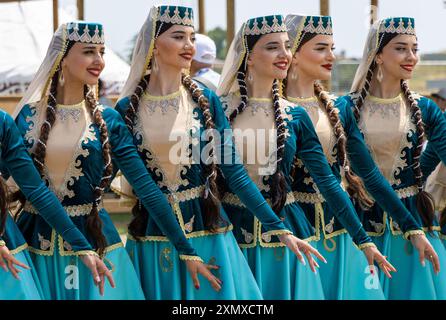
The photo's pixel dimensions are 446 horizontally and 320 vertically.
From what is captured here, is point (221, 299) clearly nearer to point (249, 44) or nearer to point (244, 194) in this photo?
point (244, 194)

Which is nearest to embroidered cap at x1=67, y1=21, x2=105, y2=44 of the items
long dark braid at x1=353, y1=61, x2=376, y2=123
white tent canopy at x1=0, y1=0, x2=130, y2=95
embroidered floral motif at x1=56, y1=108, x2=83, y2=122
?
embroidered floral motif at x1=56, y1=108, x2=83, y2=122

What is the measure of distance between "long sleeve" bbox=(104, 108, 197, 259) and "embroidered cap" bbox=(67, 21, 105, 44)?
323 millimetres

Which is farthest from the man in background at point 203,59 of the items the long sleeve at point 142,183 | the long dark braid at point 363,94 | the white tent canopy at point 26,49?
the white tent canopy at point 26,49

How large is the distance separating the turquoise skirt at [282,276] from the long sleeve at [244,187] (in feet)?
1.06

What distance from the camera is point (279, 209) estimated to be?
5.21 meters

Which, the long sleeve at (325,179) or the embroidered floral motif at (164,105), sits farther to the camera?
the long sleeve at (325,179)

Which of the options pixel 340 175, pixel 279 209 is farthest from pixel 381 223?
pixel 279 209

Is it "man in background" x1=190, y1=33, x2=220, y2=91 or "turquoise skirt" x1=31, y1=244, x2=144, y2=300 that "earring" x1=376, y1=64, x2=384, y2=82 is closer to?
"man in background" x1=190, y1=33, x2=220, y2=91

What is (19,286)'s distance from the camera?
451 centimetres

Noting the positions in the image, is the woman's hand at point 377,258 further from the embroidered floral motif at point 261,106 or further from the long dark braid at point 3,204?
the long dark braid at point 3,204

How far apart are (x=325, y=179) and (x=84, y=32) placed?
1247mm

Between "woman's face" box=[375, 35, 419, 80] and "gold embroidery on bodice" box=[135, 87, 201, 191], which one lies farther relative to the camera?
"woman's face" box=[375, 35, 419, 80]

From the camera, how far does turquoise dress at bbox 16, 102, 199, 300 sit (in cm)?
475

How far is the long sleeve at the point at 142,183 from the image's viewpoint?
187 inches
